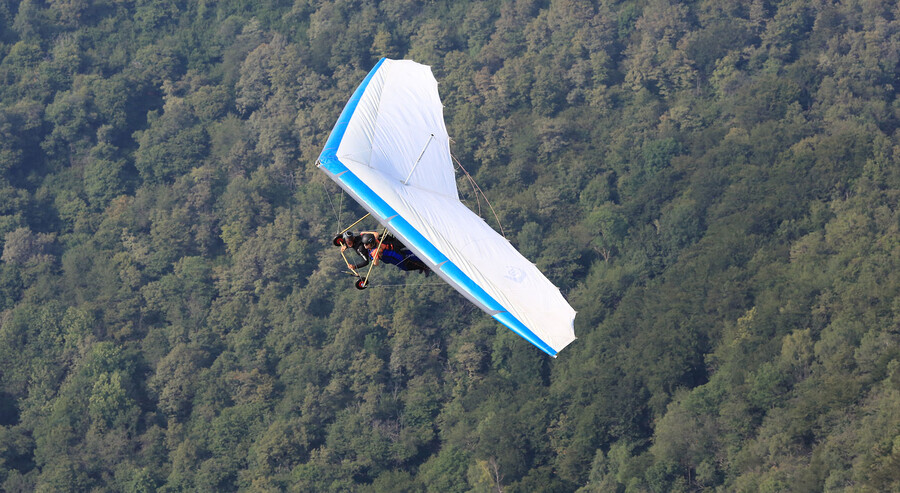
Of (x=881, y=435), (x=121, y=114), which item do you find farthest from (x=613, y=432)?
(x=121, y=114)

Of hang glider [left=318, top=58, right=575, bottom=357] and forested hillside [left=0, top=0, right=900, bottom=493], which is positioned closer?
hang glider [left=318, top=58, right=575, bottom=357]

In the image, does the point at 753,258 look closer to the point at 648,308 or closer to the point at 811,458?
the point at 648,308

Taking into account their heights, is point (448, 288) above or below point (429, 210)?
below

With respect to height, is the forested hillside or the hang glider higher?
the hang glider

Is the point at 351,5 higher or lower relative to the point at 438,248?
lower

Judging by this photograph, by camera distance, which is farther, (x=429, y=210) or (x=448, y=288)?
(x=448, y=288)
